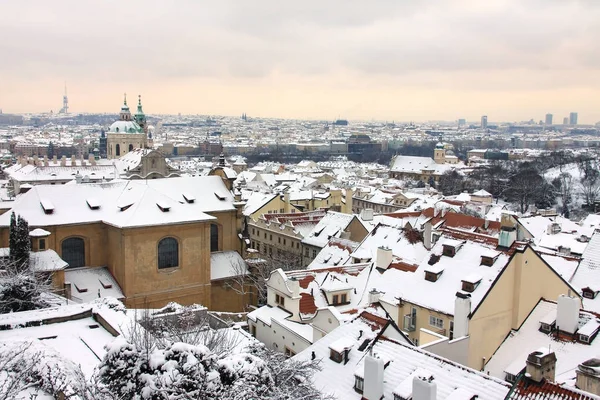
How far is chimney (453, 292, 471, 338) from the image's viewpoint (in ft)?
71.2

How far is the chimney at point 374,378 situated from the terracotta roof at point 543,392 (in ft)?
11.7

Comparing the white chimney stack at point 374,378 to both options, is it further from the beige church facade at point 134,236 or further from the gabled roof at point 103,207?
the gabled roof at point 103,207

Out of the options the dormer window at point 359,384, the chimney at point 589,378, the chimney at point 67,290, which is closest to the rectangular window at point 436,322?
the dormer window at point 359,384

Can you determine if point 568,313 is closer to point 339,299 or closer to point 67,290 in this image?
point 339,299

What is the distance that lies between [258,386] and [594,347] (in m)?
13.8

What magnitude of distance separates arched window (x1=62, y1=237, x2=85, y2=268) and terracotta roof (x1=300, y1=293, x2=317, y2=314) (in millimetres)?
17349

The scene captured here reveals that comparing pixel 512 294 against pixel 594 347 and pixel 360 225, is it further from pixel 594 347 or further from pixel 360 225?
pixel 360 225

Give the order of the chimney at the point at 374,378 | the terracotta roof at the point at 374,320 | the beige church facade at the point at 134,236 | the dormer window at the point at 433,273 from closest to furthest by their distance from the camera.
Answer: the chimney at the point at 374,378 < the terracotta roof at the point at 374,320 < the dormer window at the point at 433,273 < the beige church facade at the point at 134,236

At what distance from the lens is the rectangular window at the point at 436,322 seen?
2475 centimetres

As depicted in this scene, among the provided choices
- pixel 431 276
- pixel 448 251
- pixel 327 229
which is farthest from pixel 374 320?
pixel 327 229

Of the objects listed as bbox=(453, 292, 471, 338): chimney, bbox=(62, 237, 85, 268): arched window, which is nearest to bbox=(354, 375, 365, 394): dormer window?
bbox=(453, 292, 471, 338): chimney

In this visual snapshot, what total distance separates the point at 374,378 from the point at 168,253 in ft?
80.0

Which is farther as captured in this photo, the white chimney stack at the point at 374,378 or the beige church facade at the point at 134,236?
the beige church facade at the point at 134,236

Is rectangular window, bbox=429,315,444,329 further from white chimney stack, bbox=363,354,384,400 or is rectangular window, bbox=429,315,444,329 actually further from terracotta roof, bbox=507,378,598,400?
terracotta roof, bbox=507,378,598,400
